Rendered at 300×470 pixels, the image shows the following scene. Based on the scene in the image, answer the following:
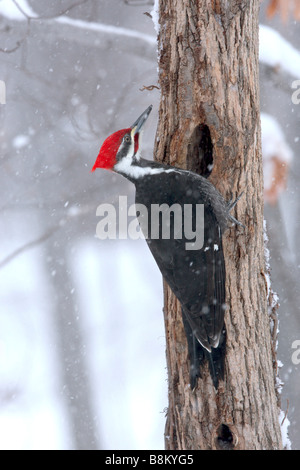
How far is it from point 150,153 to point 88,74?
1368mm

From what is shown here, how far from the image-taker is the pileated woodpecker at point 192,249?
2510mm

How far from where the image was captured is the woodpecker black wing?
249 centimetres

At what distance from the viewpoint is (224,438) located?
250 centimetres

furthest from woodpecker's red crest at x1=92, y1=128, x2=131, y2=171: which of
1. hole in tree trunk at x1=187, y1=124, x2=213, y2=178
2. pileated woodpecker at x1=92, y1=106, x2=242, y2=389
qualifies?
hole in tree trunk at x1=187, y1=124, x2=213, y2=178

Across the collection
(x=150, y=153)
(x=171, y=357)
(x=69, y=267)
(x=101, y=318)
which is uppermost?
(x=150, y=153)

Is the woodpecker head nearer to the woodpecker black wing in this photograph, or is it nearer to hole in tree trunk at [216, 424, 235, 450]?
the woodpecker black wing

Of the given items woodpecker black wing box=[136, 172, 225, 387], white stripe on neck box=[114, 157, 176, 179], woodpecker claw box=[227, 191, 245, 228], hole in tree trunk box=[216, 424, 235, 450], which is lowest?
hole in tree trunk box=[216, 424, 235, 450]

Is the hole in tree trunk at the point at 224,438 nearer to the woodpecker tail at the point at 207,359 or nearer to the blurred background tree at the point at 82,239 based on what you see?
the woodpecker tail at the point at 207,359

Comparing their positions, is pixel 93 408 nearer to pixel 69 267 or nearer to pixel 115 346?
pixel 115 346

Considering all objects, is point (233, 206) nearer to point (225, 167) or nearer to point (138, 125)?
point (225, 167)

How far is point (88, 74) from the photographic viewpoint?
245 inches

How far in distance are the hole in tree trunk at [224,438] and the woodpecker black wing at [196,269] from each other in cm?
23

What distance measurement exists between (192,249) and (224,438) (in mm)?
945

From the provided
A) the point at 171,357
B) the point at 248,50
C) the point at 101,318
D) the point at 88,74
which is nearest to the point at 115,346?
the point at 101,318
